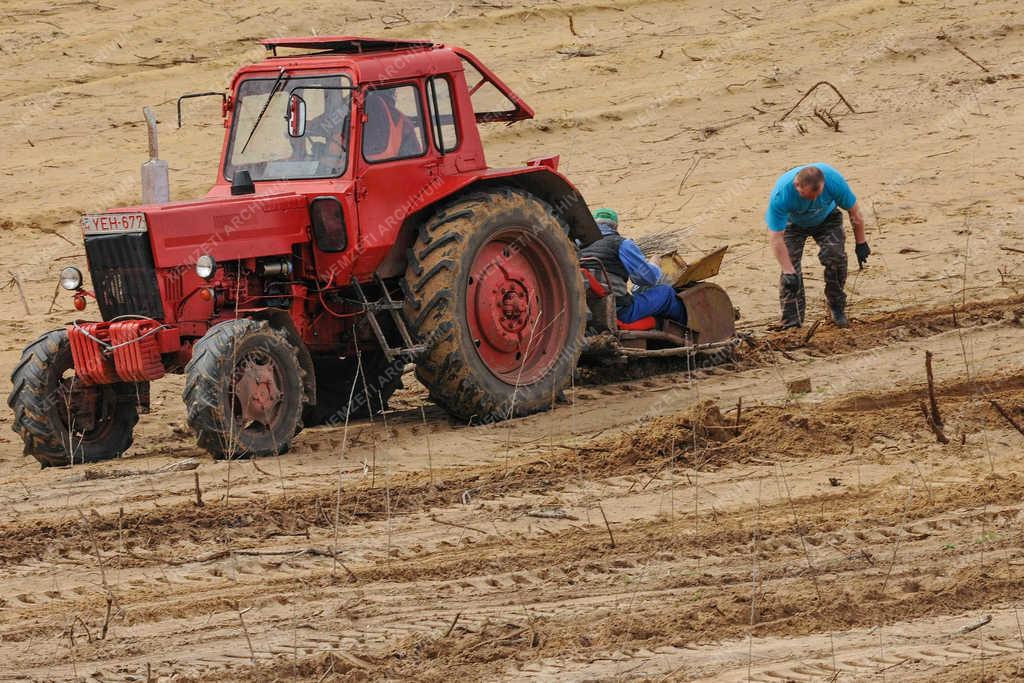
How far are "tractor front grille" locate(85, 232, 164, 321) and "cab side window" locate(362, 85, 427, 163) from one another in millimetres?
1423

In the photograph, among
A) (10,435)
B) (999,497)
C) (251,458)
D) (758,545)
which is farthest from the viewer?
(10,435)

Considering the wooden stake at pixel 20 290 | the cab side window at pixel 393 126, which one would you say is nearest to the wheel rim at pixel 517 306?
the cab side window at pixel 393 126

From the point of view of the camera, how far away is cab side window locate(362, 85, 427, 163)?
9672 mm

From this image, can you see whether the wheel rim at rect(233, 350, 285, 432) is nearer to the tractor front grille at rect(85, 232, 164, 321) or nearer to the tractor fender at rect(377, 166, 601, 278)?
the tractor front grille at rect(85, 232, 164, 321)

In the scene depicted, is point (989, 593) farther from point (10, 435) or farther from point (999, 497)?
point (10, 435)

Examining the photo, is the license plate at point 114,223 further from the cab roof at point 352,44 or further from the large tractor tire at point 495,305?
the large tractor tire at point 495,305

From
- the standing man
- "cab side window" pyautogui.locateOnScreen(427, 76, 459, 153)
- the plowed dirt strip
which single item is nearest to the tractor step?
"cab side window" pyautogui.locateOnScreen(427, 76, 459, 153)

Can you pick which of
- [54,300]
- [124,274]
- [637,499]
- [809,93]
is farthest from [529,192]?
[809,93]

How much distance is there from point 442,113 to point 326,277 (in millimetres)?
1271

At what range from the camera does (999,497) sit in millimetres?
7676

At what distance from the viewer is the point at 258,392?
8984 millimetres

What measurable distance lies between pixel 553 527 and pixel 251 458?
6.89 ft

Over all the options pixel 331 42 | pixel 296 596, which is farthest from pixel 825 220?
pixel 296 596

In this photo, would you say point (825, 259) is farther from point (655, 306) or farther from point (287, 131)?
point (287, 131)
